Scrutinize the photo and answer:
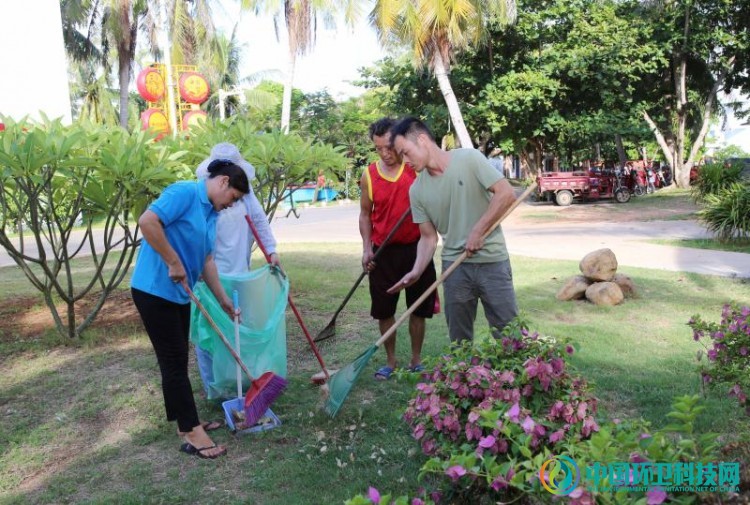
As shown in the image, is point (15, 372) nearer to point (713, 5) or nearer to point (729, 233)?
point (729, 233)

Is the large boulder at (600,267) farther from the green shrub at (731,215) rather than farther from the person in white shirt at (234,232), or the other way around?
the green shrub at (731,215)

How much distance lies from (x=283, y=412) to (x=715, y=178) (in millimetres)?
12029

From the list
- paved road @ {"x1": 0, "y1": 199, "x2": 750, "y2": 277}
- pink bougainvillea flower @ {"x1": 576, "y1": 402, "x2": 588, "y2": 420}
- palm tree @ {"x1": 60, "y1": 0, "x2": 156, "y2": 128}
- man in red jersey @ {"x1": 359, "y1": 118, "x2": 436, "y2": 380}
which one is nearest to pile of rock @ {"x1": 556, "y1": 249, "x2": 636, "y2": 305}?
paved road @ {"x1": 0, "y1": 199, "x2": 750, "y2": 277}

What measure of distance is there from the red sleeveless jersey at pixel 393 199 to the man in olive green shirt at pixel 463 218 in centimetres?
74

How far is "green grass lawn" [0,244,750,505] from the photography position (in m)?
3.12

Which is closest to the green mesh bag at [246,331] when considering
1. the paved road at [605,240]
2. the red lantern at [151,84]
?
the paved road at [605,240]

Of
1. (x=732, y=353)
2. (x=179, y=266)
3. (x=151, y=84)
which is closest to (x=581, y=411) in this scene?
(x=732, y=353)

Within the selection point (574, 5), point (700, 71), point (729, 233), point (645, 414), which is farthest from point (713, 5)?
point (645, 414)

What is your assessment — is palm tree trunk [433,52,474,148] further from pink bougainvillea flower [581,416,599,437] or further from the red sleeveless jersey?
pink bougainvillea flower [581,416,599,437]

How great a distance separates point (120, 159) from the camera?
189 inches

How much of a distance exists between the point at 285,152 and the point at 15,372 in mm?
2873

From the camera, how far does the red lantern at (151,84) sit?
21.8 meters

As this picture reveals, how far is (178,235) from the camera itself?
10.9 feet

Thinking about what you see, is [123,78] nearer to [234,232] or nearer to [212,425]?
[234,232]
